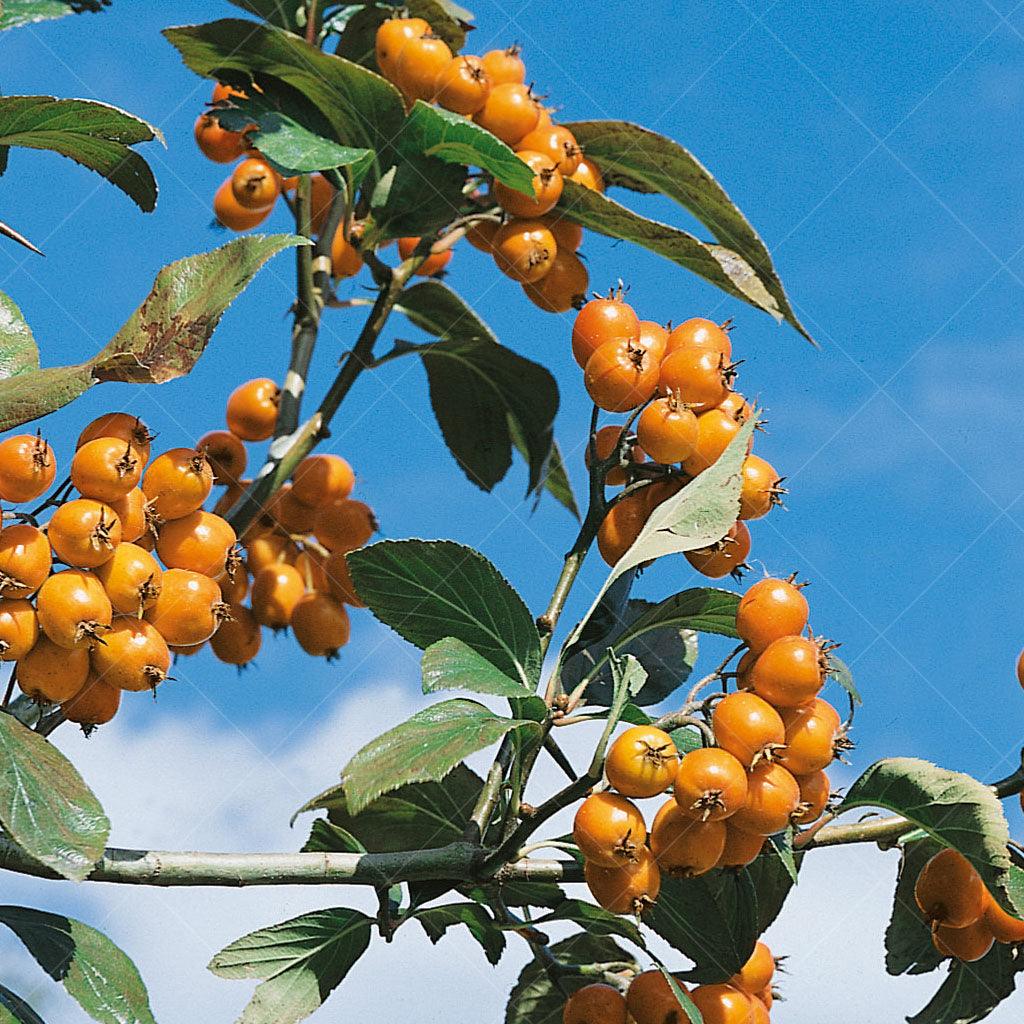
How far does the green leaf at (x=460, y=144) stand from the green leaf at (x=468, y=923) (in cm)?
78

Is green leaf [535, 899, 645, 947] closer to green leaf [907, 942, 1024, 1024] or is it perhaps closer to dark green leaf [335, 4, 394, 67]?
green leaf [907, 942, 1024, 1024]

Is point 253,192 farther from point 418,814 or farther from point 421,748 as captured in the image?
point 421,748

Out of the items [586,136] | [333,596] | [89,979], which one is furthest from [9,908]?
[586,136]

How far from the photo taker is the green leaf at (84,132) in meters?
1.33

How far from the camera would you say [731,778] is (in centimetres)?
113

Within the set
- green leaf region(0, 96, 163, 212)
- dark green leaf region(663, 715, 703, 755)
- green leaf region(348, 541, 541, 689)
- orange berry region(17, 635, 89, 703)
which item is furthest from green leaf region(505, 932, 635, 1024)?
green leaf region(0, 96, 163, 212)

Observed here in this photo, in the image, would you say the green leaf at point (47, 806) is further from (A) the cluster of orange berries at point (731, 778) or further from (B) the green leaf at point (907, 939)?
(B) the green leaf at point (907, 939)

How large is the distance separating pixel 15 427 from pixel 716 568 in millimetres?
652

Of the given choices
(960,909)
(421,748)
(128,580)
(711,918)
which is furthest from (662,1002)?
(128,580)

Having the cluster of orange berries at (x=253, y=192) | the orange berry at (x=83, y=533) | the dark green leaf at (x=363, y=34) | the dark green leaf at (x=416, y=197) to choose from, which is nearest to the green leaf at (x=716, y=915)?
the orange berry at (x=83, y=533)

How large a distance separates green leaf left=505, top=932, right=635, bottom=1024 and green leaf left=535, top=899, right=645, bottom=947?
0.37ft

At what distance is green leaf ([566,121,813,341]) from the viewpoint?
1.63 meters

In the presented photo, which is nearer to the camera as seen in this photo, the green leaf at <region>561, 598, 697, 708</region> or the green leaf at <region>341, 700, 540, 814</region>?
the green leaf at <region>341, 700, 540, 814</region>

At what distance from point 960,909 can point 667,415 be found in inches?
22.4
